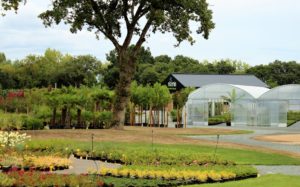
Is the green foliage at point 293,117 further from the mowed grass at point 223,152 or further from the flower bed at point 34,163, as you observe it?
the flower bed at point 34,163

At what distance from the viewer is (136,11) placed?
1468 inches

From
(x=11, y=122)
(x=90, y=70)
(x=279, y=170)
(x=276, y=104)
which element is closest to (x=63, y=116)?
(x=11, y=122)

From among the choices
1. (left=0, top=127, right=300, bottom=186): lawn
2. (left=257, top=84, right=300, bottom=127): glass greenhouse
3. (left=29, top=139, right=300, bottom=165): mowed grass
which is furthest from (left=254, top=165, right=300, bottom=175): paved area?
(left=257, top=84, right=300, bottom=127): glass greenhouse

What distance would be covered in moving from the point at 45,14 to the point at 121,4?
212 inches

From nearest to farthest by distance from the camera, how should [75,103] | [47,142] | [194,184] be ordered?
[194,184] < [47,142] < [75,103]

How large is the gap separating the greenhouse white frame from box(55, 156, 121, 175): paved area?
35.4 metres

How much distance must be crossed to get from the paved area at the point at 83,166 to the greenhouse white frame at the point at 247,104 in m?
35.4

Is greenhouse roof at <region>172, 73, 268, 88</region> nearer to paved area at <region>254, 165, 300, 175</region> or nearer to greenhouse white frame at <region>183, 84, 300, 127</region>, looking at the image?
greenhouse white frame at <region>183, 84, 300, 127</region>

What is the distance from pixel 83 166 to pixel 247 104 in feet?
129

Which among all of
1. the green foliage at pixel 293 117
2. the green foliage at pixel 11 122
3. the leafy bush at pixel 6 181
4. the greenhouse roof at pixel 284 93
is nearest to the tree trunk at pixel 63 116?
the green foliage at pixel 11 122

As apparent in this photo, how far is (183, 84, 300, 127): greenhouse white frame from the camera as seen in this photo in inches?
2079

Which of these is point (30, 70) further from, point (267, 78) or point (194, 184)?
point (194, 184)

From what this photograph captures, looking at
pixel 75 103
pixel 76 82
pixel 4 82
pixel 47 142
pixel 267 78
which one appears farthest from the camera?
pixel 267 78

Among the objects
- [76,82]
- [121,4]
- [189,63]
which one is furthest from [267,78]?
[121,4]
